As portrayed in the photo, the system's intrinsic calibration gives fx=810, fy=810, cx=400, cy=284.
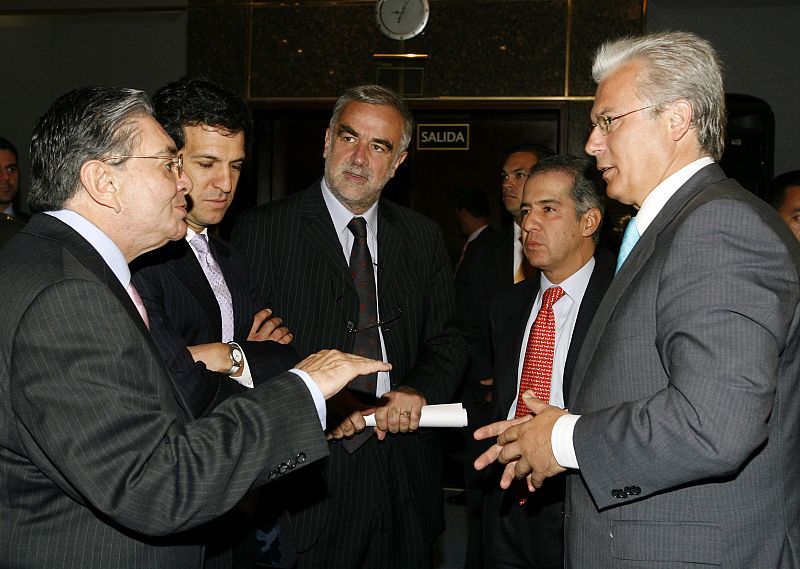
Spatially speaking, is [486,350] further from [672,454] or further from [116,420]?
[116,420]

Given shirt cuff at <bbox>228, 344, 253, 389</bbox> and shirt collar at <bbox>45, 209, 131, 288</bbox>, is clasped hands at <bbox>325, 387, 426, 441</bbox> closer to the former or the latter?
shirt cuff at <bbox>228, 344, 253, 389</bbox>

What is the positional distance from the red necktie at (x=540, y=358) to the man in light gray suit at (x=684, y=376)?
942 millimetres

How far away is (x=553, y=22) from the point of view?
241 inches

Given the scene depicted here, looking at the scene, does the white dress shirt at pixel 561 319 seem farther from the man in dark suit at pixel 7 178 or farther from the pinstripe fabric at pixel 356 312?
the man in dark suit at pixel 7 178

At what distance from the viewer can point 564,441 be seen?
1.86 meters

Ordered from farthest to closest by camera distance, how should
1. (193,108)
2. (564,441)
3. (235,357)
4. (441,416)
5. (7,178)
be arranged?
1. (7,178)
2. (441,416)
3. (193,108)
4. (235,357)
5. (564,441)

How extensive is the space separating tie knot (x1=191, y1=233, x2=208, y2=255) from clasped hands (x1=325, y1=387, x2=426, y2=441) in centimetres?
66

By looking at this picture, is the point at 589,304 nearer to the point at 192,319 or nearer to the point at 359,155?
the point at 359,155

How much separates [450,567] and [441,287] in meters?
2.10

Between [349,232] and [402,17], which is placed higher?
[402,17]

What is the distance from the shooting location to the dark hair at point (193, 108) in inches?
97.7

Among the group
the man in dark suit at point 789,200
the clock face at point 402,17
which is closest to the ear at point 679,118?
the man in dark suit at point 789,200

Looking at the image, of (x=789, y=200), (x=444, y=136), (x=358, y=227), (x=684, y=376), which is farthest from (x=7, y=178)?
(x=684, y=376)

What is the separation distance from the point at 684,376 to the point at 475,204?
4732 millimetres
